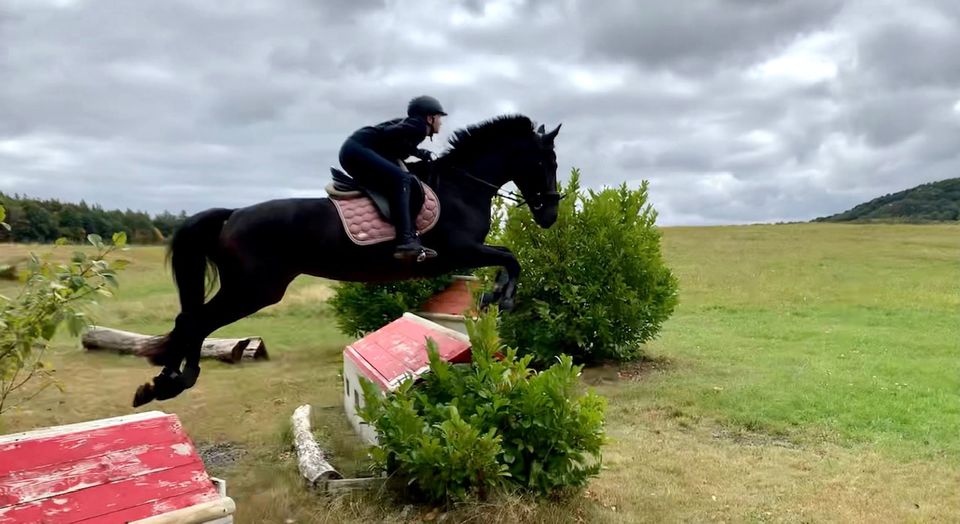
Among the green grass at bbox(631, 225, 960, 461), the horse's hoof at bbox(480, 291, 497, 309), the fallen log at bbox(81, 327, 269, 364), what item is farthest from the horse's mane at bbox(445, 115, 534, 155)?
the fallen log at bbox(81, 327, 269, 364)

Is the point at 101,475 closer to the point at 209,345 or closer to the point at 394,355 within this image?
the point at 394,355

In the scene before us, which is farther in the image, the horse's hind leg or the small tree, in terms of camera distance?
the horse's hind leg

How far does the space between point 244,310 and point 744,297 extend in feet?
65.2

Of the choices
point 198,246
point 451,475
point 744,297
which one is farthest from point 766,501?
point 744,297

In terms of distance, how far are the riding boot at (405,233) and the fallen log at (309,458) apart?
1942mm

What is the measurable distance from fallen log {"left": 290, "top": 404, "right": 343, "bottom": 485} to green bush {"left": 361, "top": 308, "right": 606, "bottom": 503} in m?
0.49

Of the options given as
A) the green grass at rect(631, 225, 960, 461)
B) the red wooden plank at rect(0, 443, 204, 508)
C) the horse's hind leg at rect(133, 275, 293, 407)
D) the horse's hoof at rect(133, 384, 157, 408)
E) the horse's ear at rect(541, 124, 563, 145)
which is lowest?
the green grass at rect(631, 225, 960, 461)

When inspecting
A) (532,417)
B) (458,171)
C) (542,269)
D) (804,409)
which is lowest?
(804,409)

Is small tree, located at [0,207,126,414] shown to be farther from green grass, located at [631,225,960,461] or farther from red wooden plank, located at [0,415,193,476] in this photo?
green grass, located at [631,225,960,461]

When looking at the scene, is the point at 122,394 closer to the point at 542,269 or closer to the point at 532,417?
the point at 542,269

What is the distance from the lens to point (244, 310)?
14.1 feet

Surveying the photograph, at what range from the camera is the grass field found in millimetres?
5055

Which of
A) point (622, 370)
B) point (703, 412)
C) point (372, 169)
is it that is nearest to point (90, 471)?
point (372, 169)

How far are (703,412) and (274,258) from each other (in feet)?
18.9
